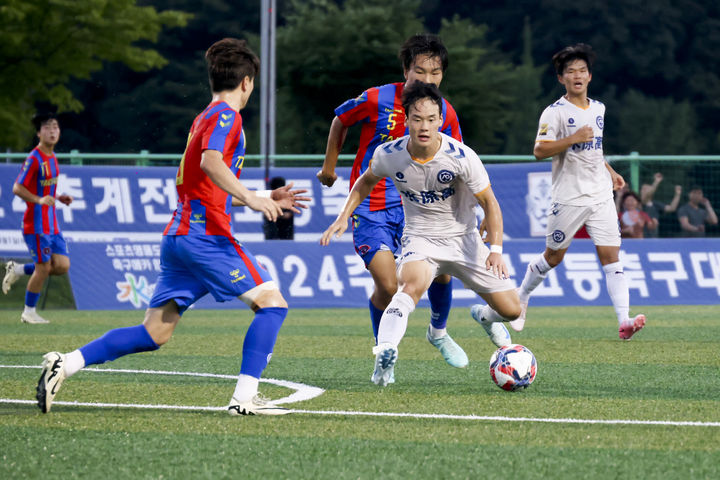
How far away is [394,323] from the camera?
679 centimetres

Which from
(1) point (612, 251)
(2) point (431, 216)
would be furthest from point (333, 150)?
(1) point (612, 251)

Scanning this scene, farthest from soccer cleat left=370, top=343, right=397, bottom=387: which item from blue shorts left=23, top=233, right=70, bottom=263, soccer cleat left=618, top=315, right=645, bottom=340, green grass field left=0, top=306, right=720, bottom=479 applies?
blue shorts left=23, top=233, right=70, bottom=263

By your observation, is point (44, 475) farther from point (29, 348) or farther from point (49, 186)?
point (49, 186)

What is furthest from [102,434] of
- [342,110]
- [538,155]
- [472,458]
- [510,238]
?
[510,238]

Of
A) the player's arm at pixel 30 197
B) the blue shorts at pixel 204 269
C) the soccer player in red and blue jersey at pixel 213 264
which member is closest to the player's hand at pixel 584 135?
the soccer player in red and blue jersey at pixel 213 264

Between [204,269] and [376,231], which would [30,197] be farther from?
[204,269]

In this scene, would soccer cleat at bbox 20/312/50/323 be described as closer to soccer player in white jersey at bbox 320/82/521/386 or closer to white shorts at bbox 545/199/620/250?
white shorts at bbox 545/199/620/250

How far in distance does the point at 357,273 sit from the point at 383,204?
835cm

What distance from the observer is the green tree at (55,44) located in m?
30.1

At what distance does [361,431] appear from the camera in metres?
5.52

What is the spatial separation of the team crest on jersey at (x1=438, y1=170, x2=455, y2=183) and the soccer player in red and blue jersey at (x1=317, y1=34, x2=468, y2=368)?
81cm

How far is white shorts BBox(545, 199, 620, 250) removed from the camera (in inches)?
404

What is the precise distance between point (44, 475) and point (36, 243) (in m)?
9.68

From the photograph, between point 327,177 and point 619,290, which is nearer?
point 327,177
